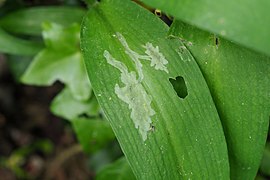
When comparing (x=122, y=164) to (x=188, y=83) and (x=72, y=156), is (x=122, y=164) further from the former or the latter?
(x=72, y=156)

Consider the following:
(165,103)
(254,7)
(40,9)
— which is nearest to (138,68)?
(165,103)

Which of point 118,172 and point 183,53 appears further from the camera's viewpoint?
point 118,172

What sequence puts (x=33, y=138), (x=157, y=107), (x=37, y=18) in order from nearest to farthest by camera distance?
(x=157, y=107) → (x=37, y=18) → (x=33, y=138)

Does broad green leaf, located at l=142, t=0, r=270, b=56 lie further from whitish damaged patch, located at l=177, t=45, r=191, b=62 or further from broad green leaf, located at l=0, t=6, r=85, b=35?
broad green leaf, located at l=0, t=6, r=85, b=35

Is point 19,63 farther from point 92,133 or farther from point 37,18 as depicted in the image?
point 92,133

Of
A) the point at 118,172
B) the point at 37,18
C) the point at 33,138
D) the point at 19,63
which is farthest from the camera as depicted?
the point at 33,138

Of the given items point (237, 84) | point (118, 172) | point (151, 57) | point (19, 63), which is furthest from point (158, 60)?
point (19, 63)
